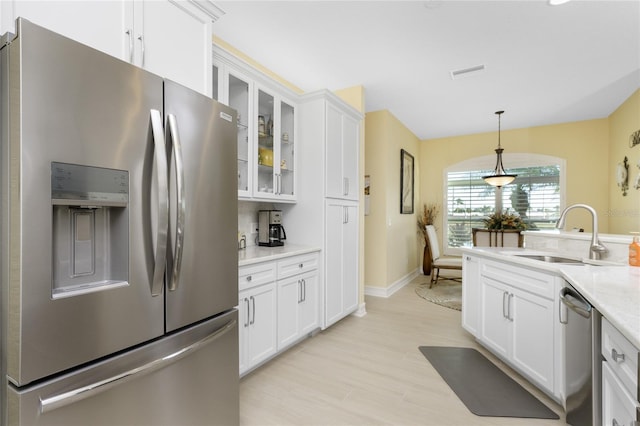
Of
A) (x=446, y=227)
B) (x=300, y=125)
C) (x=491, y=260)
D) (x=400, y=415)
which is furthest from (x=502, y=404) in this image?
(x=446, y=227)

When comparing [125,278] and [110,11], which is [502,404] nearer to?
[125,278]

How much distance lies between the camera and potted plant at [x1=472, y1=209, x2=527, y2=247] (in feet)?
14.5

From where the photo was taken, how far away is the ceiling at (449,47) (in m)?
2.32

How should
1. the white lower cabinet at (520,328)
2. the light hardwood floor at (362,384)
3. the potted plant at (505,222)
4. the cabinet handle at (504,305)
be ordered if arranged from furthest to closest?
the potted plant at (505,222), the cabinet handle at (504,305), the white lower cabinet at (520,328), the light hardwood floor at (362,384)

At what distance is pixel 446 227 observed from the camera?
243 inches

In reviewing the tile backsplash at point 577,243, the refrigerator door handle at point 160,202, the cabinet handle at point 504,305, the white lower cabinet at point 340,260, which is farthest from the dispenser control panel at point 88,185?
the tile backsplash at point 577,243

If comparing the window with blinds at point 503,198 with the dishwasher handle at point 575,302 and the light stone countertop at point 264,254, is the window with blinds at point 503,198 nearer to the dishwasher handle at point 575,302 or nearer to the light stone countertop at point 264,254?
the light stone countertop at point 264,254

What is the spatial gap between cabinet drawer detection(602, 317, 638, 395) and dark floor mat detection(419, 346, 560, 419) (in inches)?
37.3

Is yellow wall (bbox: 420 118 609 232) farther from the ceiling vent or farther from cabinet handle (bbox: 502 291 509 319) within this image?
cabinet handle (bbox: 502 291 509 319)

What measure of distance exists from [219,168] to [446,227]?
568 cm

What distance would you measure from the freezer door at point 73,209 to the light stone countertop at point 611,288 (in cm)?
155

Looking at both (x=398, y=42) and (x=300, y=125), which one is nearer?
(x=398, y=42)

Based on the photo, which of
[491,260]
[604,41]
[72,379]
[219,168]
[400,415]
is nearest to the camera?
[72,379]

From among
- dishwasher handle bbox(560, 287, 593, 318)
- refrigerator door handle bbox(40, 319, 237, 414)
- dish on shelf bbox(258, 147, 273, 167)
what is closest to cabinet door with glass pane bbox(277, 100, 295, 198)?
dish on shelf bbox(258, 147, 273, 167)
